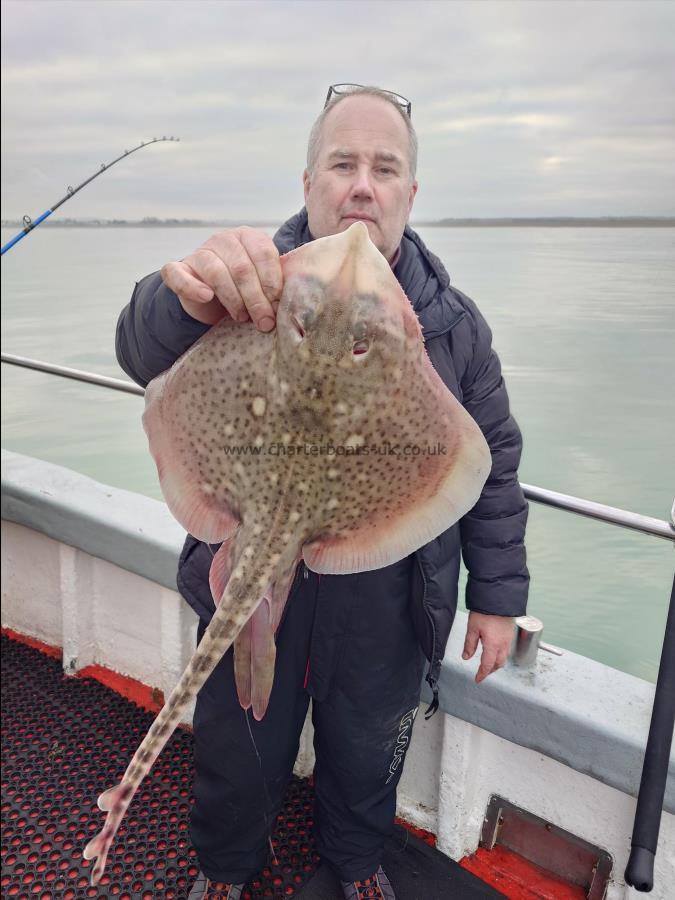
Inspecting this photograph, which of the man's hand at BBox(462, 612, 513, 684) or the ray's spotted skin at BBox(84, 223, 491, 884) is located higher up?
the ray's spotted skin at BBox(84, 223, 491, 884)

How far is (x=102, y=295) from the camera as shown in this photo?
2925cm

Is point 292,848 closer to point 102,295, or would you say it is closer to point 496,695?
point 496,695

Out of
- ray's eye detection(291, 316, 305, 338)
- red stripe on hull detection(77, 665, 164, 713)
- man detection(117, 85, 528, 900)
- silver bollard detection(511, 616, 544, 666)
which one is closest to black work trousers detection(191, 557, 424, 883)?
man detection(117, 85, 528, 900)

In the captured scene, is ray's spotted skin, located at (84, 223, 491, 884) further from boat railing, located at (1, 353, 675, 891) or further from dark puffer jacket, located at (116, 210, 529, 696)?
boat railing, located at (1, 353, 675, 891)

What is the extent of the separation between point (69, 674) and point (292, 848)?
4.51ft

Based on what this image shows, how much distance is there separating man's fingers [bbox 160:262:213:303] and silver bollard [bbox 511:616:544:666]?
52.7 inches

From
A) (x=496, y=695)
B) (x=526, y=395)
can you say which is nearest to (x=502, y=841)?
(x=496, y=695)

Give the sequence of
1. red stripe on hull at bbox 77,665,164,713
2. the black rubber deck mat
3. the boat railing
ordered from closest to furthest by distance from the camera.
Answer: the boat railing, the black rubber deck mat, red stripe on hull at bbox 77,665,164,713

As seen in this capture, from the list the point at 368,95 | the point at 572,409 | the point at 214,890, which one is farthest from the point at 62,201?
the point at 572,409

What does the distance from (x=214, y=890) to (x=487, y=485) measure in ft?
4.77

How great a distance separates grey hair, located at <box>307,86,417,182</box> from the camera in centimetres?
156

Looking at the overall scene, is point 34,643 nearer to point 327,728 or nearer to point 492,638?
point 327,728

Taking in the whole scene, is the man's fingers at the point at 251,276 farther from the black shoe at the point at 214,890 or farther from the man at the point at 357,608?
the black shoe at the point at 214,890

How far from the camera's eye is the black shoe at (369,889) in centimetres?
203
